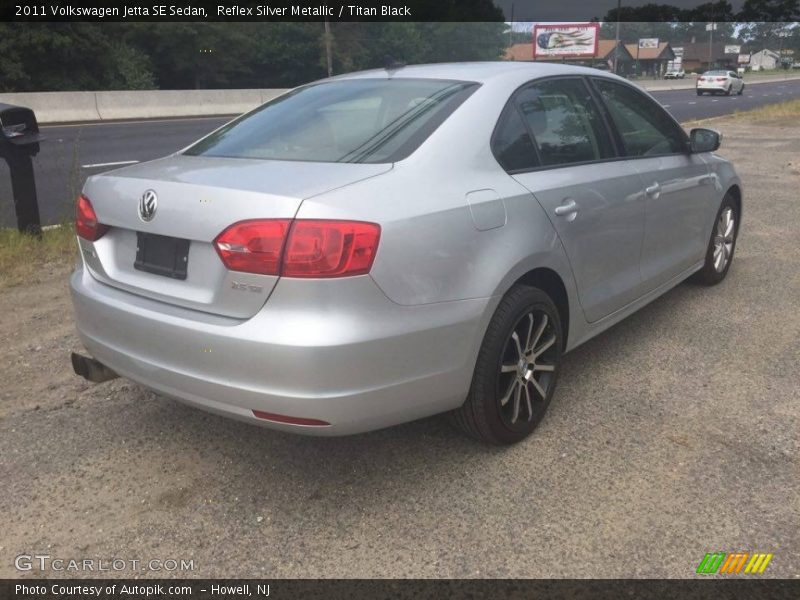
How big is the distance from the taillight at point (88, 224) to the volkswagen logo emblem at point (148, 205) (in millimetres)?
305

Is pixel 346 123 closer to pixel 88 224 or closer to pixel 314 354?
pixel 88 224

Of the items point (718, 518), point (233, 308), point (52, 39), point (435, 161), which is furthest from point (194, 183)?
point (52, 39)

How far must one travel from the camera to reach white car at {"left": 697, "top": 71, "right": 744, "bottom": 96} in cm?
4103

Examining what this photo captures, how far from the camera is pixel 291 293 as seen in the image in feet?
8.03

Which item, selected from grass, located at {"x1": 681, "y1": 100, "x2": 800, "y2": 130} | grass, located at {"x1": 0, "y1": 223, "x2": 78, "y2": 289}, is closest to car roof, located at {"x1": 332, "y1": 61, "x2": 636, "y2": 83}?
grass, located at {"x1": 0, "y1": 223, "x2": 78, "y2": 289}

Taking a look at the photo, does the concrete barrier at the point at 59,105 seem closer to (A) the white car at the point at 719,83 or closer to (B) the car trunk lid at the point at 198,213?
(B) the car trunk lid at the point at 198,213

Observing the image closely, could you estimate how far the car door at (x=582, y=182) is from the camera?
330 cm

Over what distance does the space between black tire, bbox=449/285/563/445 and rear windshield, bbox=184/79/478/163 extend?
2.60 feet

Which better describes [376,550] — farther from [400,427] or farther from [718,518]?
[718,518]

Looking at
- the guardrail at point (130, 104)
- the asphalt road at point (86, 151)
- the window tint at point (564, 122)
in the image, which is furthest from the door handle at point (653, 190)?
the guardrail at point (130, 104)

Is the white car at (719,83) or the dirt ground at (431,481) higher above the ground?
the white car at (719,83)

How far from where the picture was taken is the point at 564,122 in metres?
3.67

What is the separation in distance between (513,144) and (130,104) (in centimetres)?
2195

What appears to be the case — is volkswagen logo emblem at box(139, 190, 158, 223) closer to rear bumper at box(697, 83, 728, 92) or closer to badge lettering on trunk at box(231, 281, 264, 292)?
badge lettering on trunk at box(231, 281, 264, 292)
